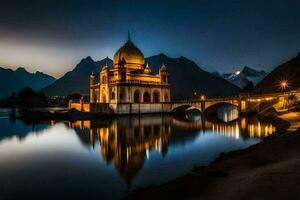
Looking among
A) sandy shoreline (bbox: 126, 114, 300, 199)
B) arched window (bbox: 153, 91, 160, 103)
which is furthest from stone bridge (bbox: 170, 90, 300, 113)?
sandy shoreline (bbox: 126, 114, 300, 199)

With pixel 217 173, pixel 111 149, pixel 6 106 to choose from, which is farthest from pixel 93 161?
pixel 6 106

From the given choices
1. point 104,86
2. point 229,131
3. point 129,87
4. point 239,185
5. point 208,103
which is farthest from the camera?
point 104,86

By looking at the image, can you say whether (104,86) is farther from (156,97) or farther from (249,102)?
(249,102)

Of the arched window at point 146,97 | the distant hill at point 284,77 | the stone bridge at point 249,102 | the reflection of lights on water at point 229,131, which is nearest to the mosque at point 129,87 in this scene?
the arched window at point 146,97

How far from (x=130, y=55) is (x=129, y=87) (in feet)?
42.9

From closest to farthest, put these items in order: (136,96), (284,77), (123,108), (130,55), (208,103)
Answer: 1. (123,108)
2. (208,103)
3. (136,96)
4. (130,55)
5. (284,77)

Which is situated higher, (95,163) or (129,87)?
(129,87)

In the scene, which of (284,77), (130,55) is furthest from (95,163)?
(284,77)

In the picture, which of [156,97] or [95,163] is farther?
[156,97]

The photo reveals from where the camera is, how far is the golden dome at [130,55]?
2820 inches

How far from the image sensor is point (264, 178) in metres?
9.62

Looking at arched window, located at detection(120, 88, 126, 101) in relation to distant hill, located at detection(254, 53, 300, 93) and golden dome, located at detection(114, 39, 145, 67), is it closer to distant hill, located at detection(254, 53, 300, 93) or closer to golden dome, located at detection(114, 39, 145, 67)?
golden dome, located at detection(114, 39, 145, 67)

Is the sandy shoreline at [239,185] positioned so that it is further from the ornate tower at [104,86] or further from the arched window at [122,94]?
the ornate tower at [104,86]

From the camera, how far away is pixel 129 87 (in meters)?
63.5
